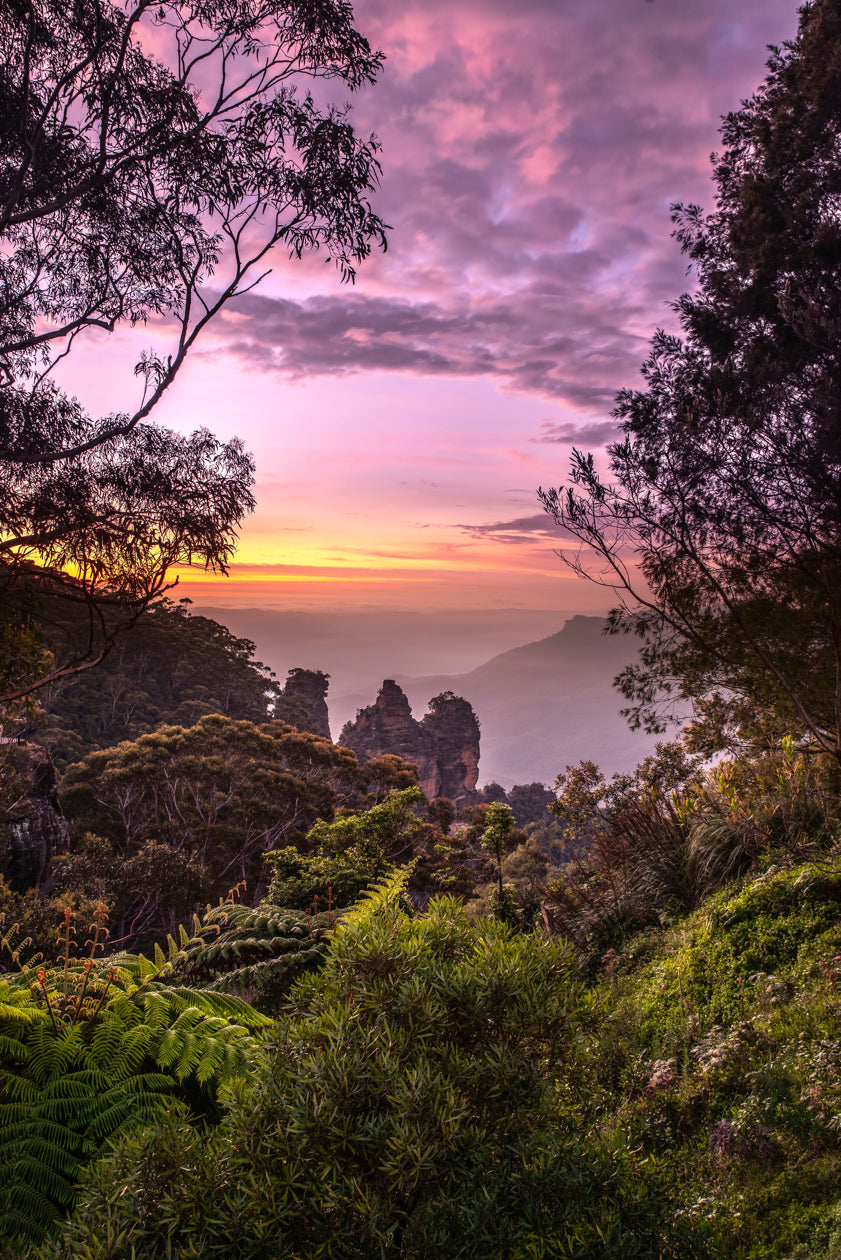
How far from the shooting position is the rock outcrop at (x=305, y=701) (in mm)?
47844

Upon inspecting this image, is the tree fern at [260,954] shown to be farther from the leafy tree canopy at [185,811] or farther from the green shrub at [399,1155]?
the leafy tree canopy at [185,811]

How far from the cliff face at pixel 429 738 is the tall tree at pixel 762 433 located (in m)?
53.2

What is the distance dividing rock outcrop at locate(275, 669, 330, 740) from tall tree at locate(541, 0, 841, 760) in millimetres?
39630

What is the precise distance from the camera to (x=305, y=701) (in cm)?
5262

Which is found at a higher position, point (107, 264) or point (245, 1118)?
point (107, 264)

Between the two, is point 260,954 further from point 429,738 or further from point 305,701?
point 429,738

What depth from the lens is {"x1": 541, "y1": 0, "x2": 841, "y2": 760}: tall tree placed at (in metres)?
7.83

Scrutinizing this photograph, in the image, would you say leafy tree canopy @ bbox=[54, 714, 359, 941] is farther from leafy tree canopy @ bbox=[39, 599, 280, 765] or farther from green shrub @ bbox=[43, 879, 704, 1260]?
green shrub @ bbox=[43, 879, 704, 1260]

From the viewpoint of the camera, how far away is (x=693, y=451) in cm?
855

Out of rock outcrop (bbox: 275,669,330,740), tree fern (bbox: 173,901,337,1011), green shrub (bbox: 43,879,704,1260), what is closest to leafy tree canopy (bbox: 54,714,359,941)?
tree fern (bbox: 173,901,337,1011)

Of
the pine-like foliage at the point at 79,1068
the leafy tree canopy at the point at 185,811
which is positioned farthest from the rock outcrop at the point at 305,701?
the pine-like foliage at the point at 79,1068

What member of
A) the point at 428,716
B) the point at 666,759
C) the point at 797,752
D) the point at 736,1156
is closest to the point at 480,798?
the point at 428,716

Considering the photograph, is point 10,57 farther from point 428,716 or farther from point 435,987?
point 428,716

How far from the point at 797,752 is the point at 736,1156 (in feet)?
19.5
